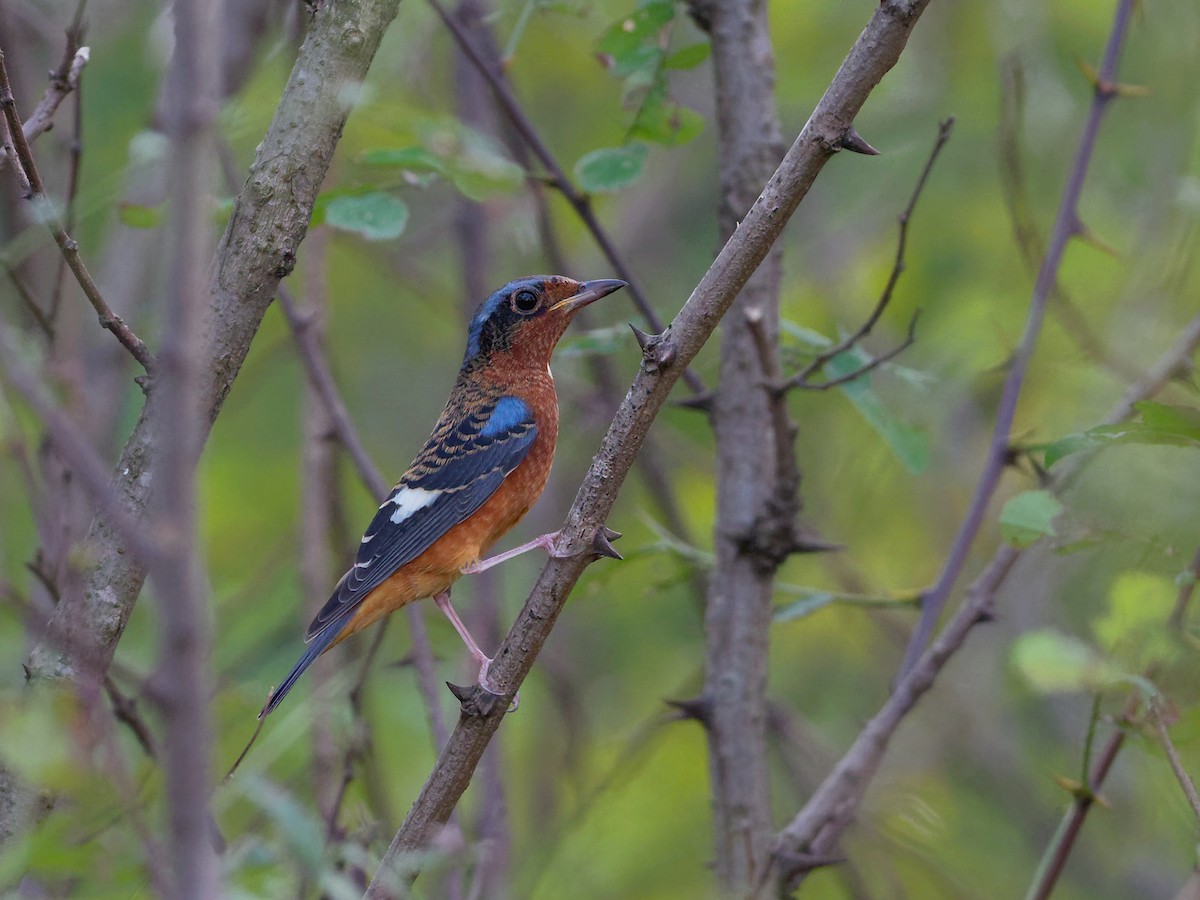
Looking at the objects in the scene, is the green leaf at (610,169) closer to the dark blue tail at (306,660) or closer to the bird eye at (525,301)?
the bird eye at (525,301)

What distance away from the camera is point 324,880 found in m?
1.77

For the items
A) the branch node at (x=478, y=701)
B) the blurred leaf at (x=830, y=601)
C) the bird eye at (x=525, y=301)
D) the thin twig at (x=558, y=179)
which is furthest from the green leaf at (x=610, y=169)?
the branch node at (x=478, y=701)

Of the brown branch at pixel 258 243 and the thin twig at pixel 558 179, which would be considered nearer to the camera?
the brown branch at pixel 258 243

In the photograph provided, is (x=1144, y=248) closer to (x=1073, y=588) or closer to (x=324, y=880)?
(x=1073, y=588)

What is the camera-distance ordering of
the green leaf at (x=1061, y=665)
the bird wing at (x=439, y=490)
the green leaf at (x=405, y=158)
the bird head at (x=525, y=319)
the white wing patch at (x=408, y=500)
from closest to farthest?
the green leaf at (x=1061, y=665), the green leaf at (x=405, y=158), the bird wing at (x=439, y=490), the white wing patch at (x=408, y=500), the bird head at (x=525, y=319)

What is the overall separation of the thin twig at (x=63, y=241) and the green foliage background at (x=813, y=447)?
3.86 feet

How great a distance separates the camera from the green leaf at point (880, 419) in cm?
459

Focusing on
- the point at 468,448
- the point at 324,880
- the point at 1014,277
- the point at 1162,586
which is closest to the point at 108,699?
the point at 468,448

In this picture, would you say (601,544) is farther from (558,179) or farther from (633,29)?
(633,29)

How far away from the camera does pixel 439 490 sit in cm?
538

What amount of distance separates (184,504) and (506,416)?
4.13m

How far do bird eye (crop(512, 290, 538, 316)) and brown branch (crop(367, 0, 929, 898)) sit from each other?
111 inches

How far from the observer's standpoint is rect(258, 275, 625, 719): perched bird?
4.95 metres

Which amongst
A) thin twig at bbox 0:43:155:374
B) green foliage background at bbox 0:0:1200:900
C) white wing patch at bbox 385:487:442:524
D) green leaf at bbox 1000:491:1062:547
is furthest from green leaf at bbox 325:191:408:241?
green leaf at bbox 1000:491:1062:547
